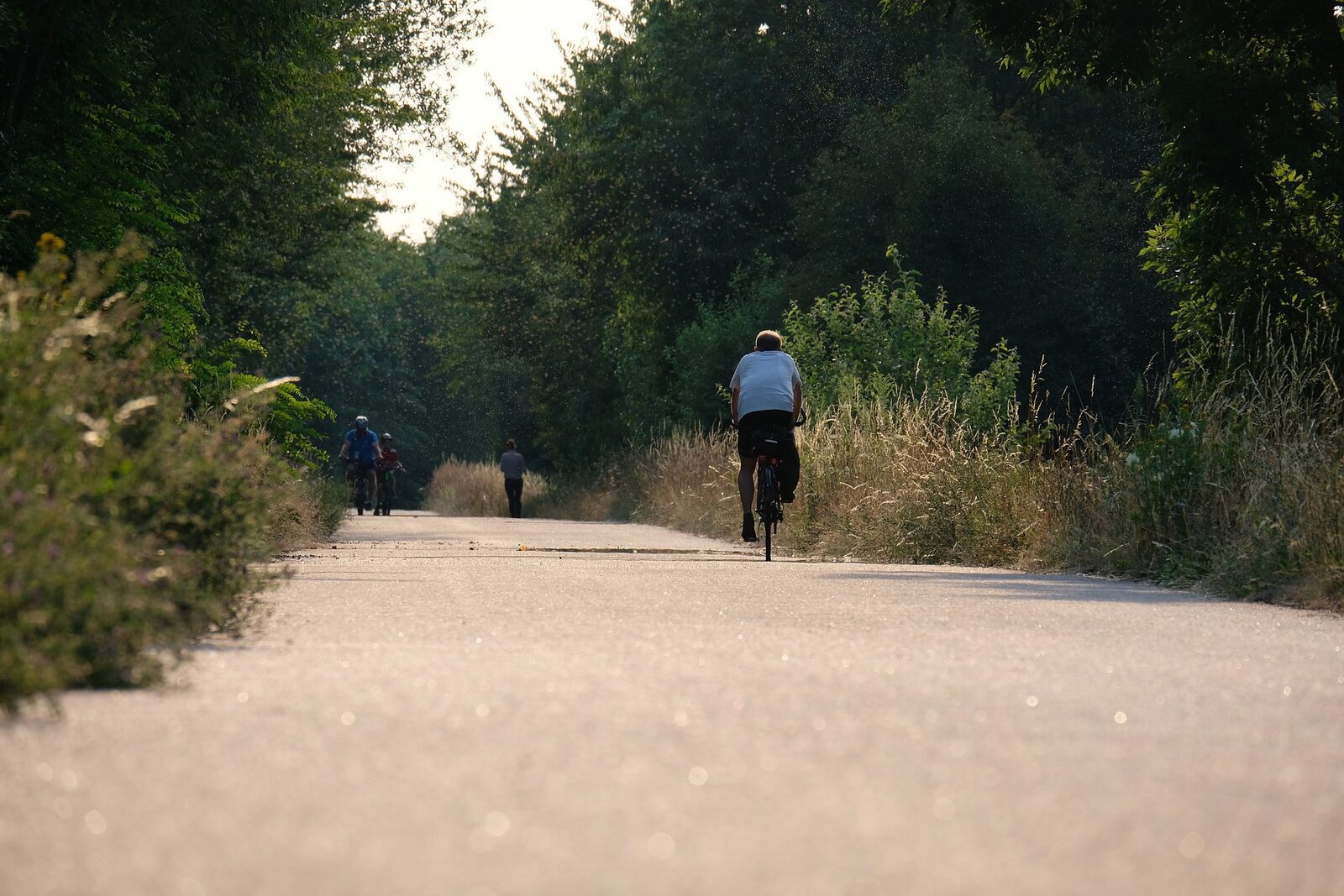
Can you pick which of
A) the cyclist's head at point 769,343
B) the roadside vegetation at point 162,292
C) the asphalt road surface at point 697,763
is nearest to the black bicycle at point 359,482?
the roadside vegetation at point 162,292

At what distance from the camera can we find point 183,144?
22344 millimetres

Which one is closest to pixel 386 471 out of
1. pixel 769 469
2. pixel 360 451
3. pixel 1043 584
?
pixel 360 451

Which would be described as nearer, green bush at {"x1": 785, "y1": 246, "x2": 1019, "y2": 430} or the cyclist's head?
the cyclist's head

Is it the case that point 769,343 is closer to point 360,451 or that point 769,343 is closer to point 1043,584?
point 1043,584

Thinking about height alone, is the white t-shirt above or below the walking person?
above

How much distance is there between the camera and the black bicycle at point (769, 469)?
1739 cm

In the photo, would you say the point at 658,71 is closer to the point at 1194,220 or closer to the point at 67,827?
the point at 1194,220

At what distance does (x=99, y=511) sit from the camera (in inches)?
293

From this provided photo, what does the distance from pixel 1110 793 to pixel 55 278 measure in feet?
15.1

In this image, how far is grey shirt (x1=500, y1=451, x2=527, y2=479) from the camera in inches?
1781

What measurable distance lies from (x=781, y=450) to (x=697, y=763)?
12.3 m

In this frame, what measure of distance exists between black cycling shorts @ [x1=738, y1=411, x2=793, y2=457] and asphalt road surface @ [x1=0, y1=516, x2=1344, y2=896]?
25.6ft

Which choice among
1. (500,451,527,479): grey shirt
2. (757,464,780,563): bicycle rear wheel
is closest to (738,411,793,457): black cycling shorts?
(757,464,780,563): bicycle rear wheel

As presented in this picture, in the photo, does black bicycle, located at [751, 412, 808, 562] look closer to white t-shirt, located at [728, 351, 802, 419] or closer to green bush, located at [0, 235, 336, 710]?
white t-shirt, located at [728, 351, 802, 419]
